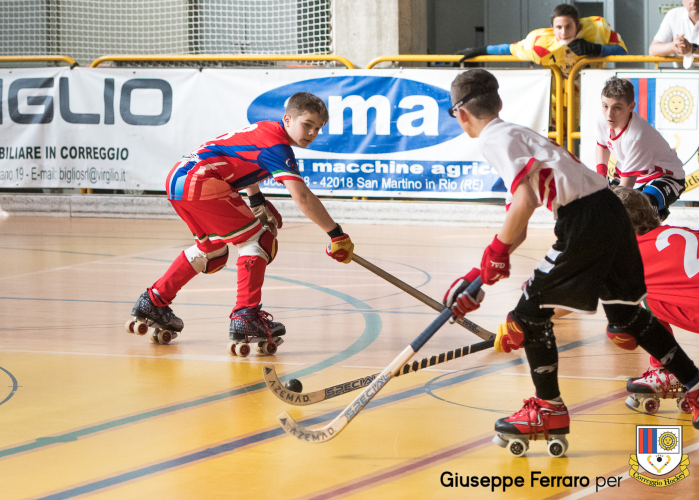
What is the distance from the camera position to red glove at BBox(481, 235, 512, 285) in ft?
10.6

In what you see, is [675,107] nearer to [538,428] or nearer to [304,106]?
[304,106]

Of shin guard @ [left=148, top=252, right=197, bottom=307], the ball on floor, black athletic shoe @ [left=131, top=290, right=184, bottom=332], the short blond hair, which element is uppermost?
the short blond hair

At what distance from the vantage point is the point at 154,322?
5184mm

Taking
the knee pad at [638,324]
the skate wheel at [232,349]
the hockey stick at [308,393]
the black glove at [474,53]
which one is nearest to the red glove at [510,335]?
the hockey stick at [308,393]

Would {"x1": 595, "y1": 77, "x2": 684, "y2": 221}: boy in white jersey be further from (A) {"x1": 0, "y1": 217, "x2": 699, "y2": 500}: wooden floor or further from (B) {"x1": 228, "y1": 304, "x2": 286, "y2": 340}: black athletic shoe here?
(B) {"x1": 228, "y1": 304, "x2": 286, "y2": 340}: black athletic shoe

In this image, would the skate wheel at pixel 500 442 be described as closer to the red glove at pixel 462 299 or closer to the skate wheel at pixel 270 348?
the red glove at pixel 462 299

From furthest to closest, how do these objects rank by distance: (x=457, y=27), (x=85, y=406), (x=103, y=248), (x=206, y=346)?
(x=457, y=27)
(x=103, y=248)
(x=206, y=346)
(x=85, y=406)

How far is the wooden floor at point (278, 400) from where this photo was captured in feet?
10.3

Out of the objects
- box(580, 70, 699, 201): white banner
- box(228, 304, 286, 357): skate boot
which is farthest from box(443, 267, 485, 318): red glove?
box(580, 70, 699, 201): white banner

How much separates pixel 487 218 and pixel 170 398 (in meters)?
6.77

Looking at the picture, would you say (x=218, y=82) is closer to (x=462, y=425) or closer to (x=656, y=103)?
(x=656, y=103)

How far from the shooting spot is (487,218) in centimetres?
1032

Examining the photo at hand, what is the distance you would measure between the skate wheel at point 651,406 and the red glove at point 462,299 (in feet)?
3.41

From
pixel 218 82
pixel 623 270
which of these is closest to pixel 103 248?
pixel 218 82
